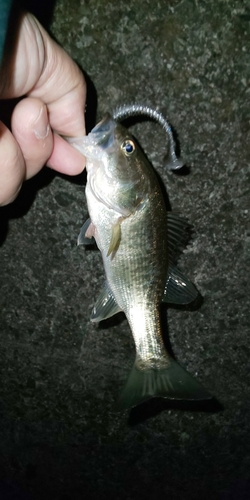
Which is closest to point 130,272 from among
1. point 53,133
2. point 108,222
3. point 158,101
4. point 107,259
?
point 107,259

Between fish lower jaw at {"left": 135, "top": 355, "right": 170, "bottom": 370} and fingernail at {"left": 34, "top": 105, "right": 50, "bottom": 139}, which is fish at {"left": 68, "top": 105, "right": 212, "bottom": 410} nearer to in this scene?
fish lower jaw at {"left": 135, "top": 355, "right": 170, "bottom": 370}

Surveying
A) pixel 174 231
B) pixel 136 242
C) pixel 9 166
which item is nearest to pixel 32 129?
pixel 9 166

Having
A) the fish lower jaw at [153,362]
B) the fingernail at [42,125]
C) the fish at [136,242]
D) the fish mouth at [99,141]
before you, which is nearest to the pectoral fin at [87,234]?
the fish at [136,242]

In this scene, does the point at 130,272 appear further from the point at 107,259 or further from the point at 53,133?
the point at 53,133

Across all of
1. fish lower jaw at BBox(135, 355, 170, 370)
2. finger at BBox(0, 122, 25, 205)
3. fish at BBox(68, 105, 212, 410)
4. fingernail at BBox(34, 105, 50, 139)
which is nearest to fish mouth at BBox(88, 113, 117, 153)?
fish at BBox(68, 105, 212, 410)

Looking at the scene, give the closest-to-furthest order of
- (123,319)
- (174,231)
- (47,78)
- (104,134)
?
(47,78)
(104,134)
(174,231)
(123,319)

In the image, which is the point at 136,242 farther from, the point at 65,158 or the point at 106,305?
the point at 65,158

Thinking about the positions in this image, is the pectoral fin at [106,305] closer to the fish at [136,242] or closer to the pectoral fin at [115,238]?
the fish at [136,242]
